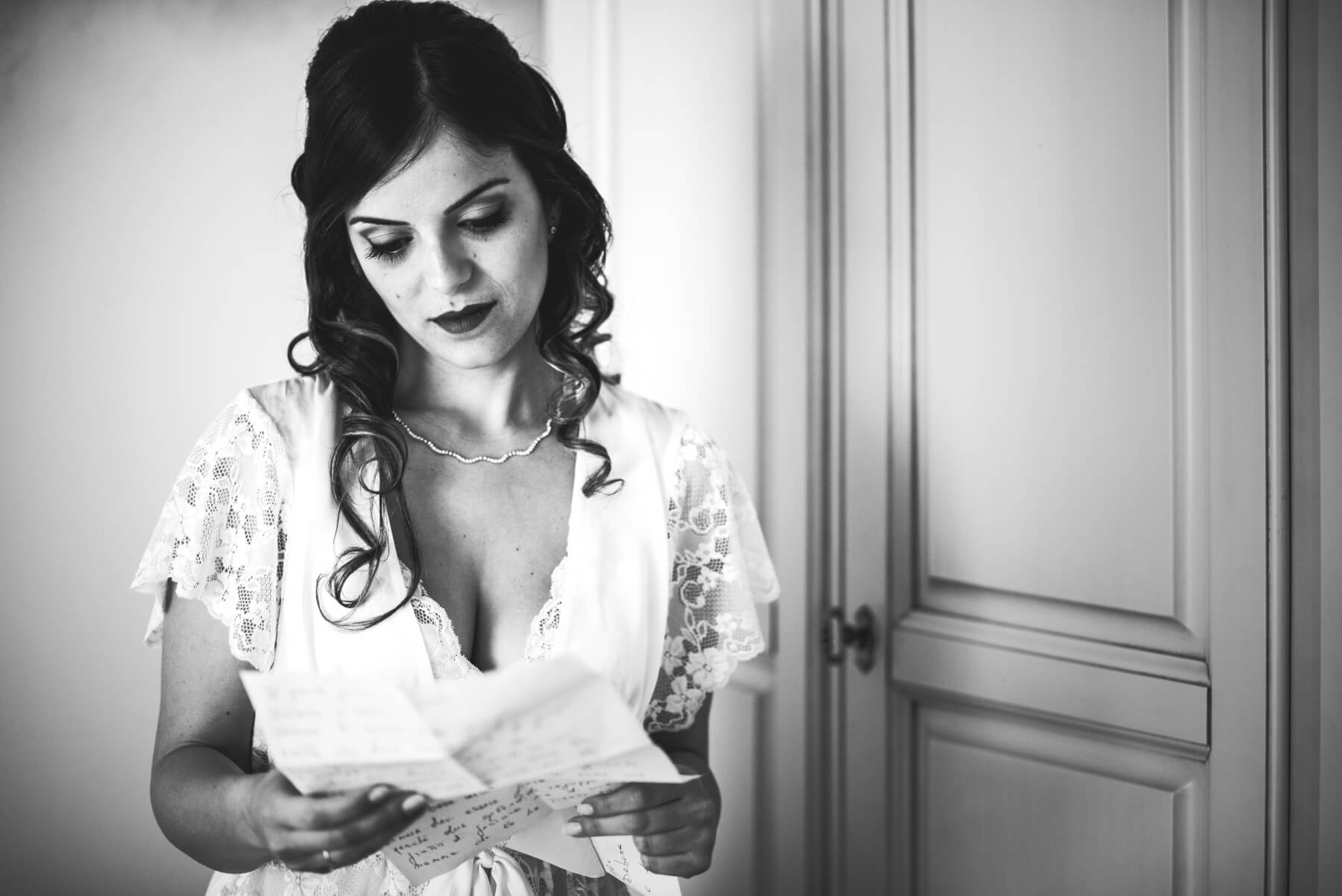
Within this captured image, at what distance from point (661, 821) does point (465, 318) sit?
60cm

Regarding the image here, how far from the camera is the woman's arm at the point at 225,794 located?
2.93 feet

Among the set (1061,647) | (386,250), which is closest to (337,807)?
(386,250)

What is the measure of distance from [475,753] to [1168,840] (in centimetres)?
103

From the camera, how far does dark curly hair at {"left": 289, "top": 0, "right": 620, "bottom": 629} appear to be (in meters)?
1.16

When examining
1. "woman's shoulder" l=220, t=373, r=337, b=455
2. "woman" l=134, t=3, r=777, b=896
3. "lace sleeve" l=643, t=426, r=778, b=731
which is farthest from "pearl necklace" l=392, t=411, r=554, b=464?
"lace sleeve" l=643, t=426, r=778, b=731

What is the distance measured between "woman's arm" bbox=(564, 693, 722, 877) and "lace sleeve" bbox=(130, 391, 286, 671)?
1.30 feet

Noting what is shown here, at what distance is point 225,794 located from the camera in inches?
40.7

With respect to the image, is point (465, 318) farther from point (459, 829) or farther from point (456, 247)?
point (459, 829)

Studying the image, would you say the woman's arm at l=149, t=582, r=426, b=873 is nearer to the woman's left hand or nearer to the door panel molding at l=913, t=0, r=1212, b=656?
the woman's left hand

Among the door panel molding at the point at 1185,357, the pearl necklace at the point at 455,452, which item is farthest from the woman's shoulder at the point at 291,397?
the door panel molding at the point at 1185,357

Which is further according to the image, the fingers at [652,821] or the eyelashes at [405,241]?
the eyelashes at [405,241]

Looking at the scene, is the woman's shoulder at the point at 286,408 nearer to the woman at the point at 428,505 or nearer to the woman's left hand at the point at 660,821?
the woman at the point at 428,505

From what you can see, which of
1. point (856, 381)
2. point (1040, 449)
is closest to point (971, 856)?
point (1040, 449)

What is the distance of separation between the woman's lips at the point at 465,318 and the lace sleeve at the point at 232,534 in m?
0.22
